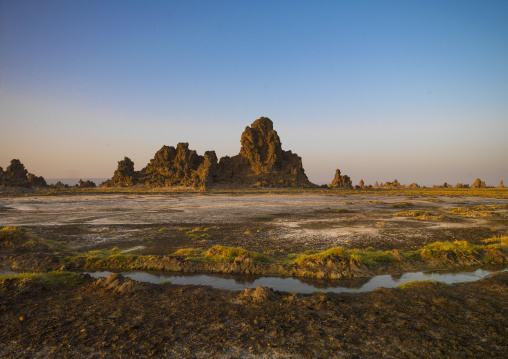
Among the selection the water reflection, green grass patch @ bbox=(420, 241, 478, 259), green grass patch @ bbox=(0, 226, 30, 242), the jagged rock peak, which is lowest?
the water reflection

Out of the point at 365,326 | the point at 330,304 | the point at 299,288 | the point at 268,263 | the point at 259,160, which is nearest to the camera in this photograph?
the point at 365,326

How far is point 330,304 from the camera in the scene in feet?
33.3

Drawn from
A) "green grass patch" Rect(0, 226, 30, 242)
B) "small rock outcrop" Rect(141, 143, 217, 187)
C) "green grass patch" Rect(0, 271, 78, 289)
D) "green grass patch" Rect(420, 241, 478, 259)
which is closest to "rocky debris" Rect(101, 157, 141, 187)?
"small rock outcrop" Rect(141, 143, 217, 187)

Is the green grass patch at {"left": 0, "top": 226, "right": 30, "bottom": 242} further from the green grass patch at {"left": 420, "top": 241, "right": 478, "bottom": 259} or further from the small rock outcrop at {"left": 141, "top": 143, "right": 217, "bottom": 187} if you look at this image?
the small rock outcrop at {"left": 141, "top": 143, "right": 217, "bottom": 187}

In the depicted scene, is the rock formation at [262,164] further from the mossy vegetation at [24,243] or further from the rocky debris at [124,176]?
the mossy vegetation at [24,243]

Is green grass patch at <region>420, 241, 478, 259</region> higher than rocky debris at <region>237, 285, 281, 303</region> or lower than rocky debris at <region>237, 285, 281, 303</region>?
higher

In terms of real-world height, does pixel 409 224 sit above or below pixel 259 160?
below

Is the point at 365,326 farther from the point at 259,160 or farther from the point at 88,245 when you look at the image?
the point at 259,160

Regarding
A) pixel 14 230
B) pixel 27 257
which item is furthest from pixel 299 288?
pixel 14 230

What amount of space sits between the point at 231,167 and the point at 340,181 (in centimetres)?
6984

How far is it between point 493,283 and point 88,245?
78.2 feet

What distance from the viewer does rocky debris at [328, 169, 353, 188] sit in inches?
7072

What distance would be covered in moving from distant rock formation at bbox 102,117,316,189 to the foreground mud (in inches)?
4621

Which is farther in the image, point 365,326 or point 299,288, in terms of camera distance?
point 299,288
